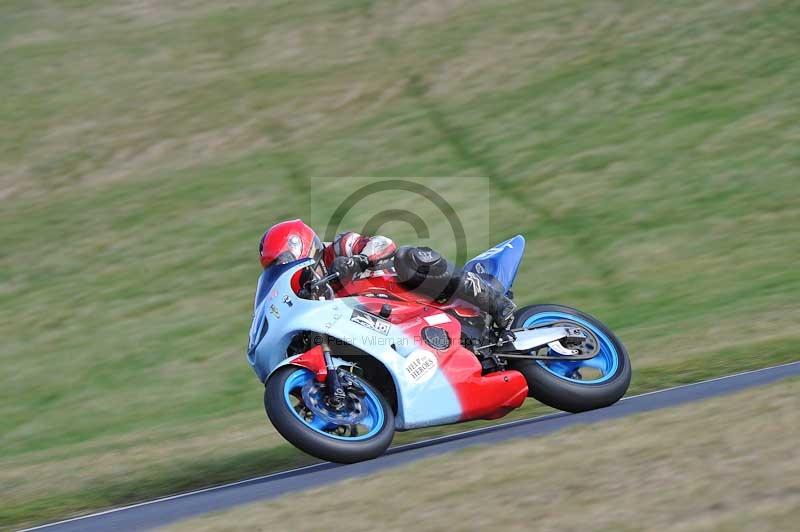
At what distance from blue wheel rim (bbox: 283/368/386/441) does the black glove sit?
750 mm

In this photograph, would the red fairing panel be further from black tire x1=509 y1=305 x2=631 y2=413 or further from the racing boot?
the racing boot

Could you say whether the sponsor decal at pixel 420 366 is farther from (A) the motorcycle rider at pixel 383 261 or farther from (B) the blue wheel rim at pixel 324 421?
(A) the motorcycle rider at pixel 383 261

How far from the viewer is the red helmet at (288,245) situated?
764 cm

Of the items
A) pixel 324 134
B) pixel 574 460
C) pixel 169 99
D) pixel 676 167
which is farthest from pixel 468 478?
pixel 169 99

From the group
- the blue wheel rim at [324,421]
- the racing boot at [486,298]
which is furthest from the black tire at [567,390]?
the blue wheel rim at [324,421]

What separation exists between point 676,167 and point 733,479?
13561mm

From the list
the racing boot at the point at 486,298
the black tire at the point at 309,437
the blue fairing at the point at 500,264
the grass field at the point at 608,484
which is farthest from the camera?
the blue fairing at the point at 500,264

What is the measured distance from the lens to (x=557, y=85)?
908 inches

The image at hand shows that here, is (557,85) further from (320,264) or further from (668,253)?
(320,264)

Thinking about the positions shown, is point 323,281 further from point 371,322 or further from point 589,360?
point 589,360

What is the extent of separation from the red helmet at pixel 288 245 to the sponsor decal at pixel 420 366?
0.96 m

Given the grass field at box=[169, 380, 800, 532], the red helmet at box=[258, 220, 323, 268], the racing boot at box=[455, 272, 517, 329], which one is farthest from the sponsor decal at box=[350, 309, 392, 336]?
the grass field at box=[169, 380, 800, 532]

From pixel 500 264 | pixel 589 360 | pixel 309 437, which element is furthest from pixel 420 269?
pixel 309 437

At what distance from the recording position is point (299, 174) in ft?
68.7
